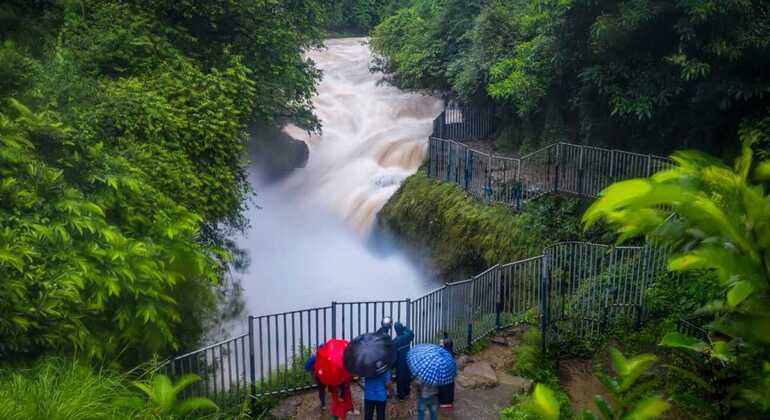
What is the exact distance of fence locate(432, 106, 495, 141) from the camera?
20.4 metres

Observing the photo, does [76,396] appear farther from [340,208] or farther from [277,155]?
[277,155]

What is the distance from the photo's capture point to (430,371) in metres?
7.57

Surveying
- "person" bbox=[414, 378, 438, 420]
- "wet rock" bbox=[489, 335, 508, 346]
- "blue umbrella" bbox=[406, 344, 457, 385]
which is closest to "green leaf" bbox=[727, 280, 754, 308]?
"blue umbrella" bbox=[406, 344, 457, 385]

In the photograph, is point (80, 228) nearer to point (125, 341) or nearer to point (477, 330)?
point (125, 341)

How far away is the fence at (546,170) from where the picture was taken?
13675 mm

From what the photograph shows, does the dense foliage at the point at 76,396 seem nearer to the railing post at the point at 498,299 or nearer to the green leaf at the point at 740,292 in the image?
the green leaf at the point at 740,292

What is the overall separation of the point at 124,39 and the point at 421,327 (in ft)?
23.5

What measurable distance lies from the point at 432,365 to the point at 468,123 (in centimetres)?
1365

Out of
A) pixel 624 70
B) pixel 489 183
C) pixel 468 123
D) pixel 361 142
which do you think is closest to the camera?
pixel 624 70

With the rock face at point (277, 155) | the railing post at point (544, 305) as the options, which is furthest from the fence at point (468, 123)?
the railing post at point (544, 305)

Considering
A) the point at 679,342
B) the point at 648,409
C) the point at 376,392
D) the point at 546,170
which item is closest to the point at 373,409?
the point at 376,392

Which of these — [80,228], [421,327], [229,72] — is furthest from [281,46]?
[80,228]

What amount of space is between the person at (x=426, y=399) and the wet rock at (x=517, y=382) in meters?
1.57

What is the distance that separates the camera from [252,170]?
21656 millimetres
